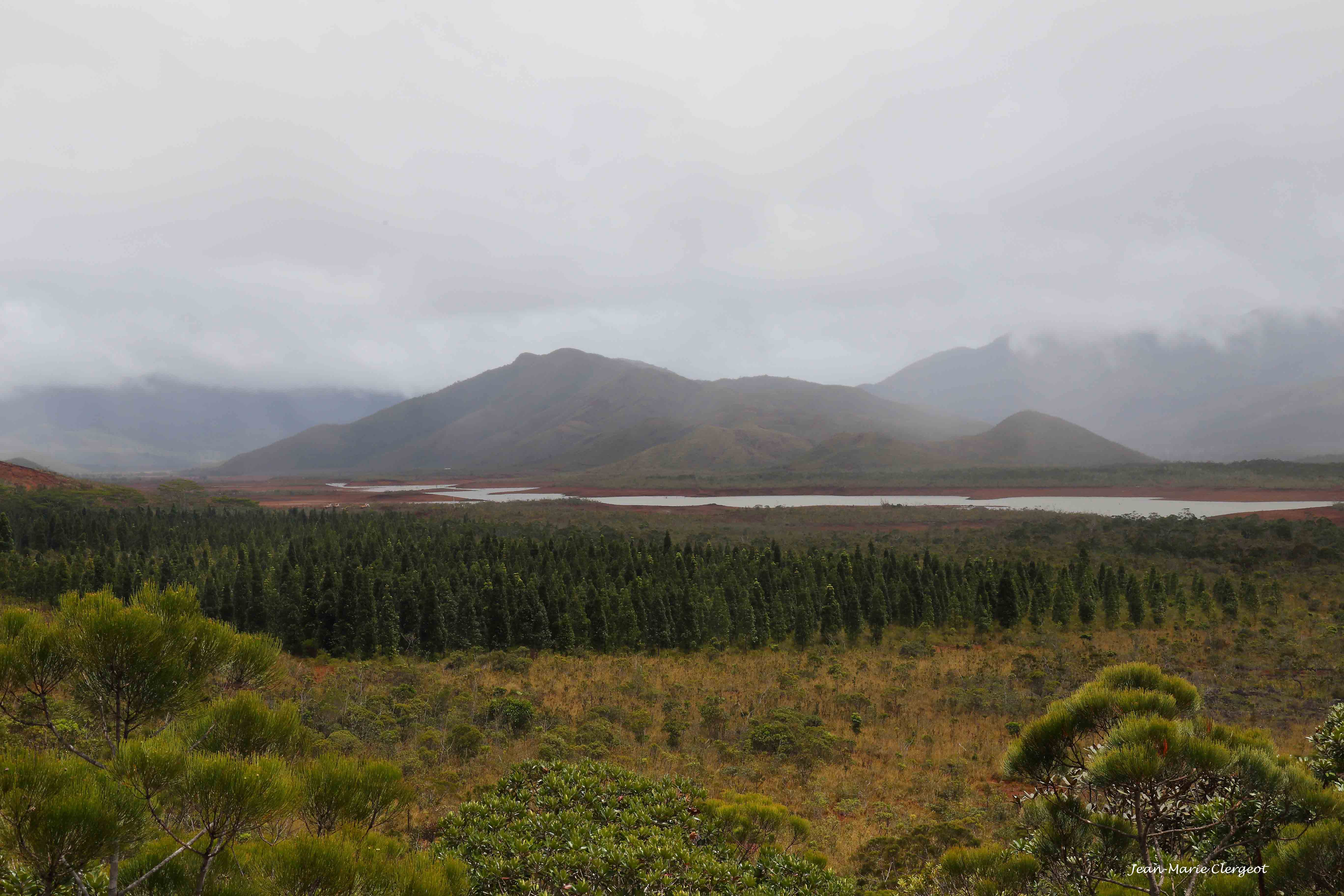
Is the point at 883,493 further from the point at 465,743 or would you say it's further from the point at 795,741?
the point at 465,743

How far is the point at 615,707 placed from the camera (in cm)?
2331

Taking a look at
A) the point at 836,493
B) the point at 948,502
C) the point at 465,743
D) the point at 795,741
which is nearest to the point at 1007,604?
the point at 795,741

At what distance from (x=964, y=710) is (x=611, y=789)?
1770cm

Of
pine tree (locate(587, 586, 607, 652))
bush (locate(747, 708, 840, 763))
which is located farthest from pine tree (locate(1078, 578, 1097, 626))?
pine tree (locate(587, 586, 607, 652))

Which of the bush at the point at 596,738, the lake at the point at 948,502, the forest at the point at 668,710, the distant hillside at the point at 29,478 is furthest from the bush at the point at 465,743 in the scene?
the distant hillside at the point at 29,478

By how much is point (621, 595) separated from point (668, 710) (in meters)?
14.4

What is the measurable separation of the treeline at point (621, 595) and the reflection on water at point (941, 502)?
4642 cm

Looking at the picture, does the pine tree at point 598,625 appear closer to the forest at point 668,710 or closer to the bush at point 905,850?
the forest at point 668,710

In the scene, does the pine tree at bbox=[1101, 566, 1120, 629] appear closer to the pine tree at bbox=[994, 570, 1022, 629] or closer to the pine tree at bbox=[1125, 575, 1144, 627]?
the pine tree at bbox=[1125, 575, 1144, 627]

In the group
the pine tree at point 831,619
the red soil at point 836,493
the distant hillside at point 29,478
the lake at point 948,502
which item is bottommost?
the pine tree at point 831,619

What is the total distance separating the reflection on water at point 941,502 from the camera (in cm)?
8469

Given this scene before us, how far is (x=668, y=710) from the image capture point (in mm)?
23875

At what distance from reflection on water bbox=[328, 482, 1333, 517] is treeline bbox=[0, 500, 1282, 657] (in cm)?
4642

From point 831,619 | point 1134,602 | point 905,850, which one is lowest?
point 831,619
